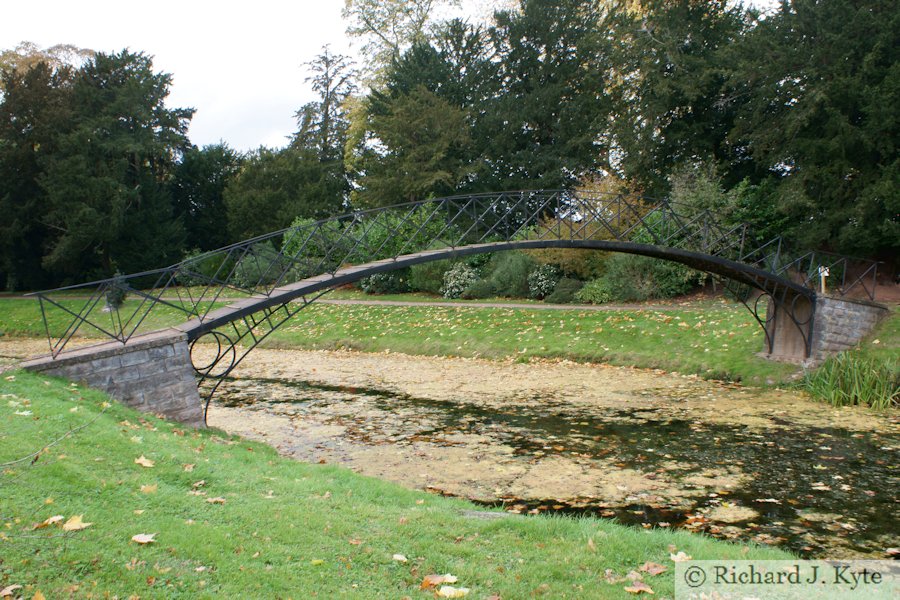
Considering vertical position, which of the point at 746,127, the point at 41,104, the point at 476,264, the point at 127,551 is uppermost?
the point at 41,104

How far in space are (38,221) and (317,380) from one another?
88.9 ft

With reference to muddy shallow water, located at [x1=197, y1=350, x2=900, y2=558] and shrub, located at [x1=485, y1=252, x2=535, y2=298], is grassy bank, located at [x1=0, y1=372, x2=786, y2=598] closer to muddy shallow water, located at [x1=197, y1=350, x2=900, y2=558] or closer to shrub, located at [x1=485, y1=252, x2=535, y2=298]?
muddy shallow water, located at [x1=197, y1=350, x2=900, y2=558]

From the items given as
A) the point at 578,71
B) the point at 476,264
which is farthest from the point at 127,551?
the point at 578,71

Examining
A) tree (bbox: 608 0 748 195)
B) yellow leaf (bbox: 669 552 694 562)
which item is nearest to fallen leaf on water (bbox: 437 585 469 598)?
yellow leaf (bbox: 669 552 694 562)

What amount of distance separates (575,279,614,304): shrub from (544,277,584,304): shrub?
324 mm

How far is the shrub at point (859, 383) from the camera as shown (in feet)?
43.2

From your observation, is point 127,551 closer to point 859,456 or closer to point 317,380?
point 859,456

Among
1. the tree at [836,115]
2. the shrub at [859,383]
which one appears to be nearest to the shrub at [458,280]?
the tree at [836,115]

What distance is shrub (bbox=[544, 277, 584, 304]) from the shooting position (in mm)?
25047

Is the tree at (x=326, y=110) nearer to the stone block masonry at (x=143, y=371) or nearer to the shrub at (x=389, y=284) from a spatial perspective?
the shrub at (x=389, y=284)

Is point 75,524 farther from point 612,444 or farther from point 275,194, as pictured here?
point 275,194

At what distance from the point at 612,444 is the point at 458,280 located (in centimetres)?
1858

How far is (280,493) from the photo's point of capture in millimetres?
6598

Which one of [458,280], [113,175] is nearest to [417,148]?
[458,280]
